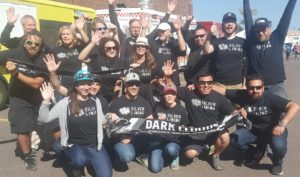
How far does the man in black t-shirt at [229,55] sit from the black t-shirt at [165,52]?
0.69 m

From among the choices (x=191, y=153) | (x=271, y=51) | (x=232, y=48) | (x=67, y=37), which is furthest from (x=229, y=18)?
(x=67, y=37)

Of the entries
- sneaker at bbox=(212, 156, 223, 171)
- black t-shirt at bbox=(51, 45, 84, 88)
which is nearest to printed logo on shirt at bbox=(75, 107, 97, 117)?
black t-shirt at bbox=(51, 45, 84, 88)

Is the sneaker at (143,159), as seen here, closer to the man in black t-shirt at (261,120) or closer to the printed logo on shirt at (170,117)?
the printed logo on shirt at (170,117)

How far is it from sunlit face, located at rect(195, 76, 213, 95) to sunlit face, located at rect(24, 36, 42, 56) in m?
2.31

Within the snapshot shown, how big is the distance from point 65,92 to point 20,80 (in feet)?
2.09

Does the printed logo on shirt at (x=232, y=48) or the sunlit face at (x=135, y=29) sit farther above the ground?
the sunlit face at (x=135, y=29)

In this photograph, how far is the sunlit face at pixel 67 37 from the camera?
220 inches

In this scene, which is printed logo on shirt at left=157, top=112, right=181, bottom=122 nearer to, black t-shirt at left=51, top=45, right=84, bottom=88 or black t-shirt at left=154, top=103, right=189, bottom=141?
black t-shirt at left=154, top=103, right=189, bottom=141

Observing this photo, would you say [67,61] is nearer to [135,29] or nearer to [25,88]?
[25,88]

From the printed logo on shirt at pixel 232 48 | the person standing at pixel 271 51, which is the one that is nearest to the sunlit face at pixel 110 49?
the printed logo on shirt at pixel 232 48

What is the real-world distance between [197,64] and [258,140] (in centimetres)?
160

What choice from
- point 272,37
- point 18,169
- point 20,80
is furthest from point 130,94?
point 272,37

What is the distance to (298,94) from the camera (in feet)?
39.7

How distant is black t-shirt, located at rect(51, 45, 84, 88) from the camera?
5.64 m
